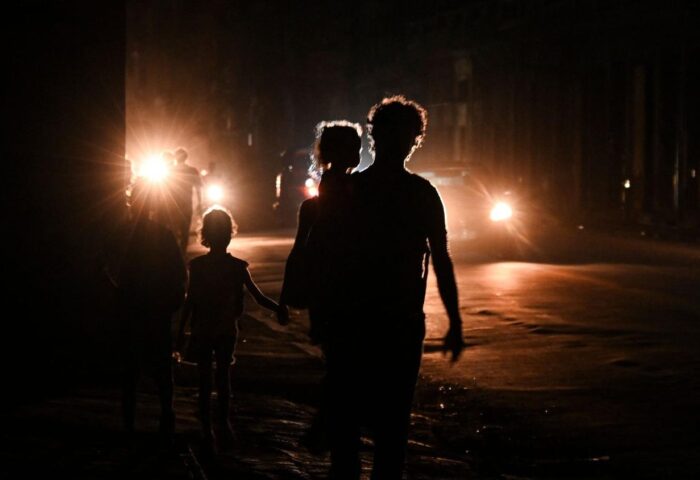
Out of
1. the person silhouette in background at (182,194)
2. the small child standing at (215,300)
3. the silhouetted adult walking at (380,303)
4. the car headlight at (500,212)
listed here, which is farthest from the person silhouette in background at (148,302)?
the car headlight at (500,212)

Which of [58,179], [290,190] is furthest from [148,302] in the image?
[290,190]

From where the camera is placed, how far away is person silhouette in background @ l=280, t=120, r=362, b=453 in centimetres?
604

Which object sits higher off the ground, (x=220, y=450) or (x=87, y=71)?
(x=87, y=71)

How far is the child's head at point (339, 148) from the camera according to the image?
686 cm

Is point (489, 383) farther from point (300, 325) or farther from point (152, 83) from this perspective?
point (152, 83)

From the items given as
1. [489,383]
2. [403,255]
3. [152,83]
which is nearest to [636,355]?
[489,383]

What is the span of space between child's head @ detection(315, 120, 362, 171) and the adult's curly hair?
2.44 ft

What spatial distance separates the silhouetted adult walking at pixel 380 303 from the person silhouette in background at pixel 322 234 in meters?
0.11

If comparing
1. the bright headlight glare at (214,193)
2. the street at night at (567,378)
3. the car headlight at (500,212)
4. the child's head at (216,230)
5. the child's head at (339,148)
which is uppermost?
the bright headlight glare at (214,193)

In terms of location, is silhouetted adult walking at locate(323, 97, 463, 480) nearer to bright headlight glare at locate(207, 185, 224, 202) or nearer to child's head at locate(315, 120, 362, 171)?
child's head at locate(315, 120, 362, 171)

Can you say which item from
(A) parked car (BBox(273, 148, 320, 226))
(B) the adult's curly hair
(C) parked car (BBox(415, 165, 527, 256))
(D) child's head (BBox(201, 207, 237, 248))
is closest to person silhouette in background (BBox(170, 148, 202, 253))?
(C) parked car (BBox(415, 165, 527, 256))

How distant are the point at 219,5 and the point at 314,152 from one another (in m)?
72.2

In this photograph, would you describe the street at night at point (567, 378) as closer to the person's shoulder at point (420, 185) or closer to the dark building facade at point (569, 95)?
the person's shoulder at point (420, 185)

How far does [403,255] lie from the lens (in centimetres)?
581
